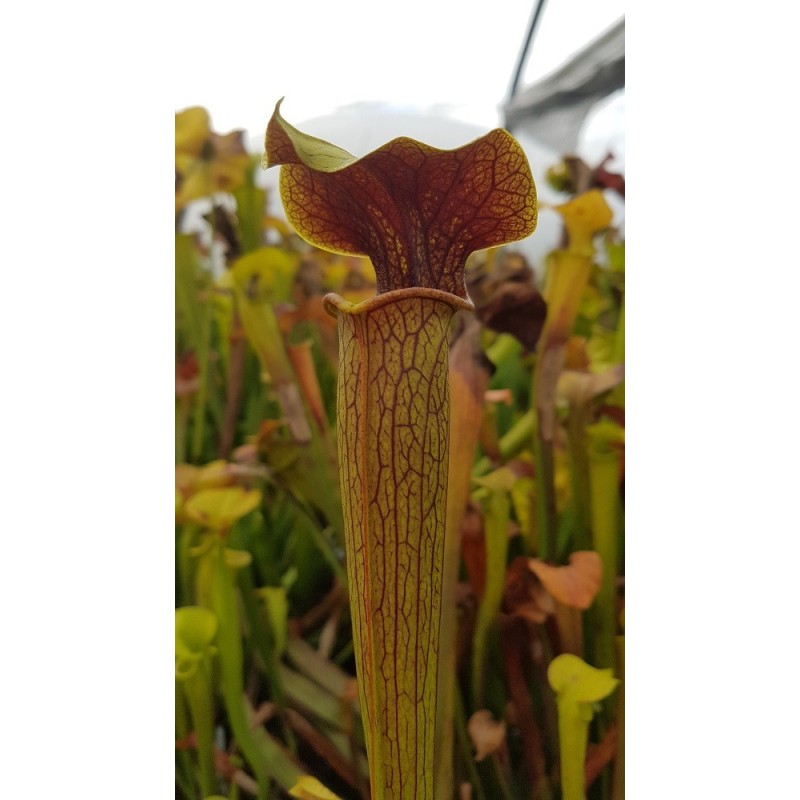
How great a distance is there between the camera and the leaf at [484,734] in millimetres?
977

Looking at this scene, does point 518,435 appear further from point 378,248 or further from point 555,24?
point 555,24

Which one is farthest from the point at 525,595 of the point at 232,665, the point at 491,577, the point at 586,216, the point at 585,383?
the point at 586,216

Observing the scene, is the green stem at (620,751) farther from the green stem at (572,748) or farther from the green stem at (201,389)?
the green stem at (201,389)

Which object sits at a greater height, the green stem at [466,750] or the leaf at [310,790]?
the green stem at [466,750]

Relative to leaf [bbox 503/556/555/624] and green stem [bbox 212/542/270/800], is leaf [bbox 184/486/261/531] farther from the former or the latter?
leaf [bbox 503/556/555/624]

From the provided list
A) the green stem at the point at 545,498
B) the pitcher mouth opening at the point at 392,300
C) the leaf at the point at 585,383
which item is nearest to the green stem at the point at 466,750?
the green stem at the point at 545,498

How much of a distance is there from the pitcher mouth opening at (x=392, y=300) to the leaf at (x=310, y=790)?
0.72 metres

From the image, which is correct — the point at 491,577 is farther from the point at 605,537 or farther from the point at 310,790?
the point at 310,790

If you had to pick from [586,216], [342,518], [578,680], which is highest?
[586,216]

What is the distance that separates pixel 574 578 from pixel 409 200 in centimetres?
61

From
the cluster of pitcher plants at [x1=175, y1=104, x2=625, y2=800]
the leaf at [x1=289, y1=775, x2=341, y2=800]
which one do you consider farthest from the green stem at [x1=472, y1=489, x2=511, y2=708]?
the leaf at [x1=289, y1=775, x2=341, y2=800]

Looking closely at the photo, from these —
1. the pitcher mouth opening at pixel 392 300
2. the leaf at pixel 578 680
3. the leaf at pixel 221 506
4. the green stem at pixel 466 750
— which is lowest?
the green stem at pixel 466 750

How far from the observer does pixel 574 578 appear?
0.98 m

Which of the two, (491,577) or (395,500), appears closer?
(395,500)
